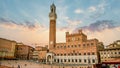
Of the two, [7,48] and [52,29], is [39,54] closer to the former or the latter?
[52,29]

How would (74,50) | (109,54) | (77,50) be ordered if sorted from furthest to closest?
(74,50)
(77,50)
(109,54)

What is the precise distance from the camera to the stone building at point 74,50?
67.8m

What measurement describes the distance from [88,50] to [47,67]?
20.3 meters

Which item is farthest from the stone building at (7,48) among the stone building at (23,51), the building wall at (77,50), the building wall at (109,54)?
the building wall at (109,54)

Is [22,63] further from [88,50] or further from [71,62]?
[88,50]

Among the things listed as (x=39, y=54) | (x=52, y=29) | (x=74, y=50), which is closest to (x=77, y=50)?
(x=74, y=50)

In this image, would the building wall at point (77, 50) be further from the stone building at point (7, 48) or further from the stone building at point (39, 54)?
the stone building at point (7, 48)

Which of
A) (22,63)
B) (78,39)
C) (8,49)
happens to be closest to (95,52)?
(78,39)

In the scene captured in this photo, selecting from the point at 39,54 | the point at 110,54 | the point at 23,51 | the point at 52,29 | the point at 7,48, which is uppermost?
the point at 52,29

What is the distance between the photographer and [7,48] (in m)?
70.8

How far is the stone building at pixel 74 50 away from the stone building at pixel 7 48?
16.7 m

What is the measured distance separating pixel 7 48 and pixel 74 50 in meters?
30.1

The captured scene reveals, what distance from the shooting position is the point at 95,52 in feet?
219

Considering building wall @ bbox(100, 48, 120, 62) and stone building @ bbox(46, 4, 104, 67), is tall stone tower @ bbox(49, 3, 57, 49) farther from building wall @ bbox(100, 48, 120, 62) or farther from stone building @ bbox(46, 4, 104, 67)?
building wall @ bbox(100, 48, 120, 62)
